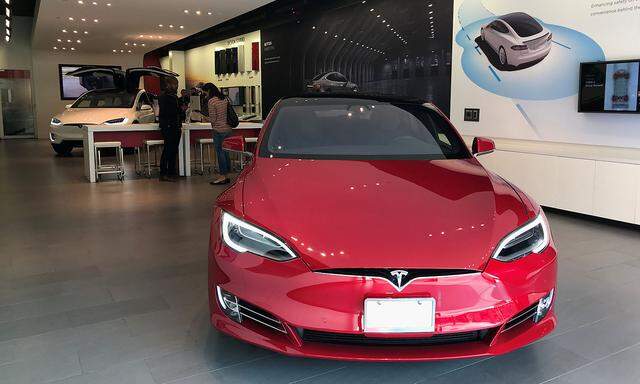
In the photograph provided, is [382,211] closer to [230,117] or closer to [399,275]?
[399,275]

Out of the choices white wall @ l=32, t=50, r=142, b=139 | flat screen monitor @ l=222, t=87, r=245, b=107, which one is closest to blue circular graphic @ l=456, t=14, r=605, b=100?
flat screen monitor @ l=222, t=87, r=245, b=107

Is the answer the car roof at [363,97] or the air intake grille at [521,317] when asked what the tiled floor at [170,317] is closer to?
the air intake grille at [521,317]

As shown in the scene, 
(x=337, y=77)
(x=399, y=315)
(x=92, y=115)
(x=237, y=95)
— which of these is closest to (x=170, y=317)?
(x=399, y=315)

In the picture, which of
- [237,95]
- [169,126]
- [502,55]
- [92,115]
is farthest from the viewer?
[237,95]

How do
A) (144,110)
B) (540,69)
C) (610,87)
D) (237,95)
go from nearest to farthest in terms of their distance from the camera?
(610,87), (540,69), (144,110), (237,95)

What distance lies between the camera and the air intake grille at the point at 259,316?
74.8 inches

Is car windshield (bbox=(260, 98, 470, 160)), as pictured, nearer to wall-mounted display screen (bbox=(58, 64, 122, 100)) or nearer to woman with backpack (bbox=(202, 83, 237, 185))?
woman with backpack (bbox=(202, 83, 237, 185))

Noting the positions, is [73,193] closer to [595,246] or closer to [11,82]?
[595,246]

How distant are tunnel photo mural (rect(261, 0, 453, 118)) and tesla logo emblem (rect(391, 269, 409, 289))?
164 inches

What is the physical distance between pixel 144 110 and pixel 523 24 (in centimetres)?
810

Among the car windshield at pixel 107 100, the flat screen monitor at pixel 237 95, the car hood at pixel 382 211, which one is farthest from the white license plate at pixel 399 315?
the flat screen monitor at pixel 237 95

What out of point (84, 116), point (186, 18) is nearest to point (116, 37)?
point (186, 18)

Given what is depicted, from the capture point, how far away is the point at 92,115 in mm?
10828

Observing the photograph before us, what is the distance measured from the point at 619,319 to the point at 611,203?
254 cm
